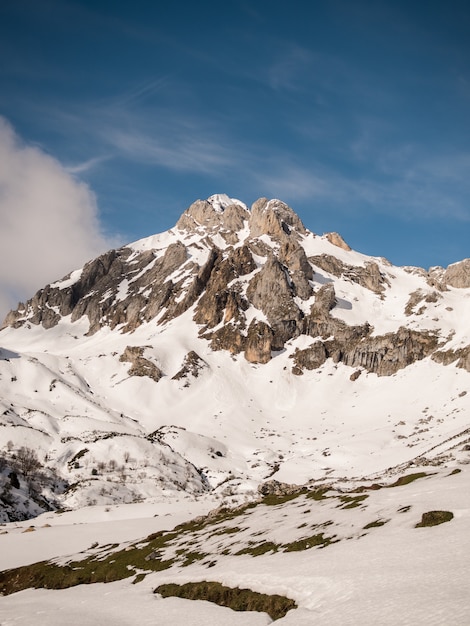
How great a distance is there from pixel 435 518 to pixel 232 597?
13.2 m

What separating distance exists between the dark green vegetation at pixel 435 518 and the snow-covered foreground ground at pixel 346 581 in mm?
560

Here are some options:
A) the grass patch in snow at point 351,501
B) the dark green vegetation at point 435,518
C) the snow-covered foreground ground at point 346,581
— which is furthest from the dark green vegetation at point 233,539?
the snow-covered foreground ground at point 346,581

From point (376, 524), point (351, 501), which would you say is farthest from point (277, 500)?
point (376, 524)

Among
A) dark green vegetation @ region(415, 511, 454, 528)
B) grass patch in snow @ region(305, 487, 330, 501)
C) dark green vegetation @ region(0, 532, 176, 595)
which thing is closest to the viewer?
dark green vegetation @ region(415, 511, 454, 528)

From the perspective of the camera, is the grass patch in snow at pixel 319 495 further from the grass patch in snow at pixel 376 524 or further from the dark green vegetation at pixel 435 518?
the dark green vegetation at pixel 435 518

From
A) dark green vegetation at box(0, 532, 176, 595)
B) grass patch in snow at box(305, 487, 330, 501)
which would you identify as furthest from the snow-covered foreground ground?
grass patch in snow at box(305, 487, 330, 501)

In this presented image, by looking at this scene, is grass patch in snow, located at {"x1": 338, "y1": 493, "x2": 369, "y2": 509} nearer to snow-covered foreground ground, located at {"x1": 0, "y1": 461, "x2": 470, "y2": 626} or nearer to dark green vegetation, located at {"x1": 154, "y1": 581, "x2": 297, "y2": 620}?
snow-covered foreground ground, located at {"x1": 0, "y1": 461, "x2": 470, "y2": 626}

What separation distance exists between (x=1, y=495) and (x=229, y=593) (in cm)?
12330

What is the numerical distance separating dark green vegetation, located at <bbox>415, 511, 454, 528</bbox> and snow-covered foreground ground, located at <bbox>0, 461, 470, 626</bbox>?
0.56 metres

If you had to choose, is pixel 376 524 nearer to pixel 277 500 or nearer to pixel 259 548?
pixel 259 548

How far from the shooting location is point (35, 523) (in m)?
107

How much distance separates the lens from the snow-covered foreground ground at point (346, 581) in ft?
53.8

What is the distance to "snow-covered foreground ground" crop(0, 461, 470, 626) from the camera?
645 inches

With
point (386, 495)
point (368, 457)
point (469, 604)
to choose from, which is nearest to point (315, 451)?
point (368, 457)
